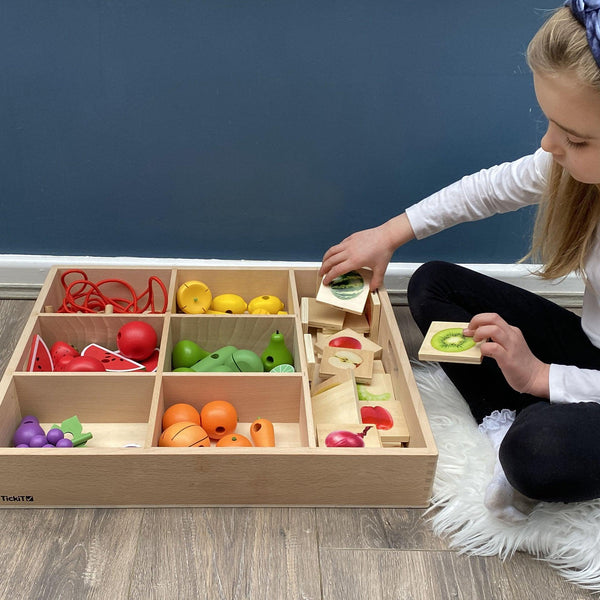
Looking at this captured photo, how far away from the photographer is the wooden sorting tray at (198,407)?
37.3 inches

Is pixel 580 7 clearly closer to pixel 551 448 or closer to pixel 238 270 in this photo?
pixel 551 448

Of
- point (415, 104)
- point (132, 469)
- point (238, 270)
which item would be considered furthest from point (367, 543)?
point (415, 104)

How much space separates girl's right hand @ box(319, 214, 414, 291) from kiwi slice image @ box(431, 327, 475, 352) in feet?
0.68

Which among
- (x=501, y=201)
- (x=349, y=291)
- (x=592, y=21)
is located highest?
(x=592, y=21)

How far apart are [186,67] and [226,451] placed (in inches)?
29.5

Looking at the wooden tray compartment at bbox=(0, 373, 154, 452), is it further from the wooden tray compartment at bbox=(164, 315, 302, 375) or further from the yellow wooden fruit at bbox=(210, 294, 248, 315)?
the yellow wooden fruit at bbox=(210, 294, 248, 315)

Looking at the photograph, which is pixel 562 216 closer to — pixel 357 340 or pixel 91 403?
pixel 357 340

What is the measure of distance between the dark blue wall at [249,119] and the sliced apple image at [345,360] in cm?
36

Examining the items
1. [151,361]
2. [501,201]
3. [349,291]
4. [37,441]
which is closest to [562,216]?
[501,201]

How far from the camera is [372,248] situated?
125 cm

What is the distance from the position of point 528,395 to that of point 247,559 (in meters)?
0.50

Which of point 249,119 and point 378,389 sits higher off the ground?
point 249,119

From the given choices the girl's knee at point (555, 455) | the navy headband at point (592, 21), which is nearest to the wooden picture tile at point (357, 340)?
the girl's knee at point (555, 455)

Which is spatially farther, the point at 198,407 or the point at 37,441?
the point at 198,407
